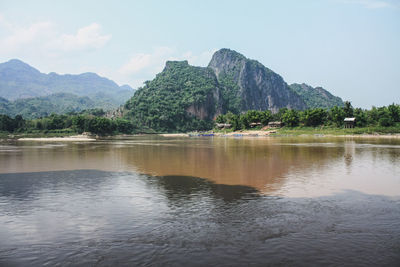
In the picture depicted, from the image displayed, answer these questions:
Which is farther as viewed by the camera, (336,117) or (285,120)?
(285,120)

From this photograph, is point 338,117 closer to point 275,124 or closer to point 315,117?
point 315,117

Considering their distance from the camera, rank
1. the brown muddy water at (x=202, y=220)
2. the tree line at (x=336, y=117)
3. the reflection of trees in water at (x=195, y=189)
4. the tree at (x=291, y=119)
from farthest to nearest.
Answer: the tree at (x=291, y=119), the tree line at (x=336, y=117), the reflection of trees in water at (x=195, y=189), the brown muddy water at (x=202, y=220)

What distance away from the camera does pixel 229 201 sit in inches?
688

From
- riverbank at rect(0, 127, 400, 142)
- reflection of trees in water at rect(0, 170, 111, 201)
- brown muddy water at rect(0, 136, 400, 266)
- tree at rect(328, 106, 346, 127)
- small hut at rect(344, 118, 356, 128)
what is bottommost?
brown muddy water at rect(0, 136, 400, 266)

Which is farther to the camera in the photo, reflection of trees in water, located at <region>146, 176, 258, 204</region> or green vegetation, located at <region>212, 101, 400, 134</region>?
green vegetation, located at <region>212, 101, 400, 134</region>

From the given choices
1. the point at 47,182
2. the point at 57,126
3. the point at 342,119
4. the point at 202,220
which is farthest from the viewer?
the point at 57,126

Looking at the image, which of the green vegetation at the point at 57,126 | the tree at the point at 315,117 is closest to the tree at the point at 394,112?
the tree at the point at 315,117

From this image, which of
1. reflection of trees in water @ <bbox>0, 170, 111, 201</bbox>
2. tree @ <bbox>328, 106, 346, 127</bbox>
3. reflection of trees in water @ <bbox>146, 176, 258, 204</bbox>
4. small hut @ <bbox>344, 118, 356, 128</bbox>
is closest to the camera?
reflection of trees in water @ <bbox>146, 176, 258, 204</bbox>

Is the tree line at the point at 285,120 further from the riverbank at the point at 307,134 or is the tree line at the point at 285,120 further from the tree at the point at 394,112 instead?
the riverbank at the point at 307,134

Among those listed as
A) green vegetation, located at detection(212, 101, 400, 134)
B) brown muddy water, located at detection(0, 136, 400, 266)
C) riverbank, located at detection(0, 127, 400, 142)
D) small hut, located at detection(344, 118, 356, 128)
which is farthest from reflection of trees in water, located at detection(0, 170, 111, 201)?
small hut, located at detection(344, 118, 356, 128)

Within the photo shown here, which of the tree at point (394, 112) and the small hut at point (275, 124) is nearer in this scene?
the tree at point (394, 112)

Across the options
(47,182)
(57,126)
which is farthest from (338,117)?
(57,126)

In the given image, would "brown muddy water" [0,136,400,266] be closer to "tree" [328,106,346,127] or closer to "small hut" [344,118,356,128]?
"small hut" [344,118,356,128]

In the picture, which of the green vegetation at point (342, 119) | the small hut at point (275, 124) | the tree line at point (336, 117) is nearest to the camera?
the green vegetation at point (342, 119)
